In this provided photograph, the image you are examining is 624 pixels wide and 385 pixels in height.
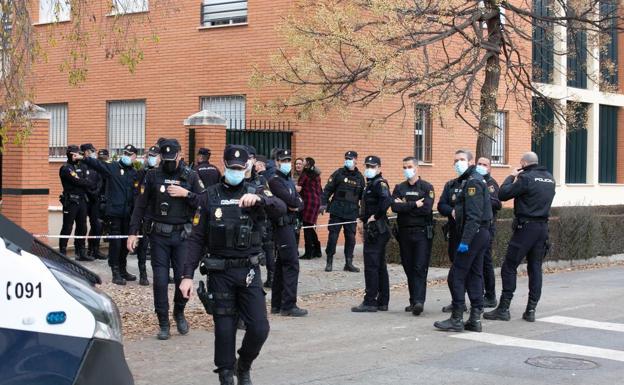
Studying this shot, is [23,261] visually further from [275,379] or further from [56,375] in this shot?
[275,379]

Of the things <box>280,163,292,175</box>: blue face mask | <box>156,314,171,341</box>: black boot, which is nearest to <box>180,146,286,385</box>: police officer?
<box>156,314,171,341</box>: black boot

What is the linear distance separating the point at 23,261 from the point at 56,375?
0.48 metres

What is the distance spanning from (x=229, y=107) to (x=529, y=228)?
9902 mm

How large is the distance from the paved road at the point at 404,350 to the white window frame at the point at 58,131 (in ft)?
40.7

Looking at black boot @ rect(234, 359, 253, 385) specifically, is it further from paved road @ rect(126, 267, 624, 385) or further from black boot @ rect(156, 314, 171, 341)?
black boot @ rect(156, 314, 171, 341)

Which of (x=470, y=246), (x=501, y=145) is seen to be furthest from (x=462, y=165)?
(x=501, y=145)

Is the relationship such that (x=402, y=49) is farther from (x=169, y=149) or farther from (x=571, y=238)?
(x=169, y=149)

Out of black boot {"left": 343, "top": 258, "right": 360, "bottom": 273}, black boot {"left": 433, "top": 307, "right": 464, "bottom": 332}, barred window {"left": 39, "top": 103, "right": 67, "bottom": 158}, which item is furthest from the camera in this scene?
barred window {"left": 39, "top": 103, "right": 67, "bottom": 158}

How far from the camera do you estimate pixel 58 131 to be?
21750 mm

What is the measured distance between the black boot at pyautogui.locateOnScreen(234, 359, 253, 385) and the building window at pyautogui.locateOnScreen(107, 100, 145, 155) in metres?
14.3

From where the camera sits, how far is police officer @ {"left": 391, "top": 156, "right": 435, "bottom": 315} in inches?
410

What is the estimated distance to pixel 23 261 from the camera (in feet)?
11.1

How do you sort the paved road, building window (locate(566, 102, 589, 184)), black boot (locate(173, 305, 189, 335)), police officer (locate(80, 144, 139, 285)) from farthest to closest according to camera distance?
building window (locate(566, 102, 589, 184)), police officer (locate(80, 144, 139, 285)), black boot (locate(173, 305, 189, 335)), the paved road

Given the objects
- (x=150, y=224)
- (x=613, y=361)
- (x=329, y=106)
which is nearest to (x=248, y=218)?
(x=150, y=224)
